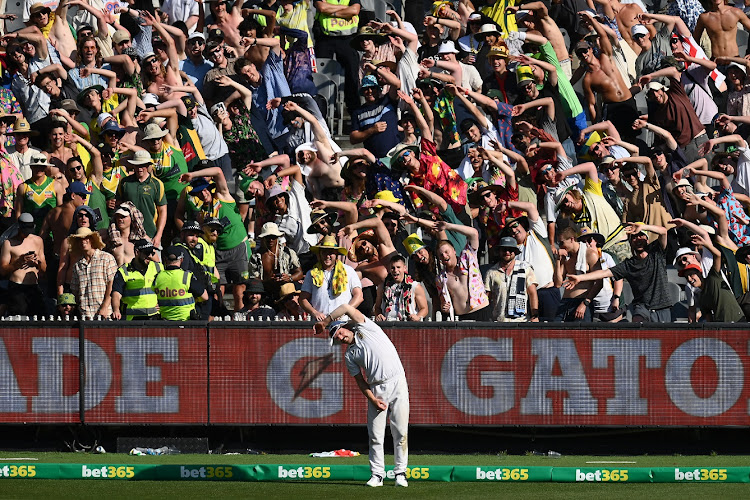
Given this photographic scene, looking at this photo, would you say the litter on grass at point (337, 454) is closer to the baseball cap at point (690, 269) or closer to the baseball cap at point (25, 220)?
the baseball cap at point (690, 269)

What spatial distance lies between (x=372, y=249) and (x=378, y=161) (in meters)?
1.74

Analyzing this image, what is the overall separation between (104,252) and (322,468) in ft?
13.3

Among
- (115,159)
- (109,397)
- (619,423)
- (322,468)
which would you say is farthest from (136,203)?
(619,423)

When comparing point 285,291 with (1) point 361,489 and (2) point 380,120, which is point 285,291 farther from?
(1) point 361,489

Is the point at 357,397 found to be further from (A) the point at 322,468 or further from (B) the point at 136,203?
(B) the point at 136,203

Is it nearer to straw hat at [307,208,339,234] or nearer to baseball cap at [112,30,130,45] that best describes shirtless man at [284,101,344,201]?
straw hat at [307,208,339,234]

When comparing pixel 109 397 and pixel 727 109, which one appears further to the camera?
pixel 727 109

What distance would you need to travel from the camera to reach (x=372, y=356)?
12.3 metres

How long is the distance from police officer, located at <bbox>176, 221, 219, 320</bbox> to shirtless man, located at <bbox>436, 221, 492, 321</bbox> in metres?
2.61

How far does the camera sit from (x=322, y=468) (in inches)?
503

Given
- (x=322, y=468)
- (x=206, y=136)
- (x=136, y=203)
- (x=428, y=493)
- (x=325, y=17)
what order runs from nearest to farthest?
(x=428, y=493) < (x=322, y=468) < (x=136, y=203) < (x=206, y=136) < (x=325, y=17)

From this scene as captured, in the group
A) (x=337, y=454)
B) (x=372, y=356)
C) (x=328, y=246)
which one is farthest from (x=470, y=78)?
(x=372, y=356)

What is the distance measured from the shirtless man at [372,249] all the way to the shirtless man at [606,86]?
4.66 metres

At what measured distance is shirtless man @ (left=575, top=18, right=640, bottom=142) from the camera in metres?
18.8
